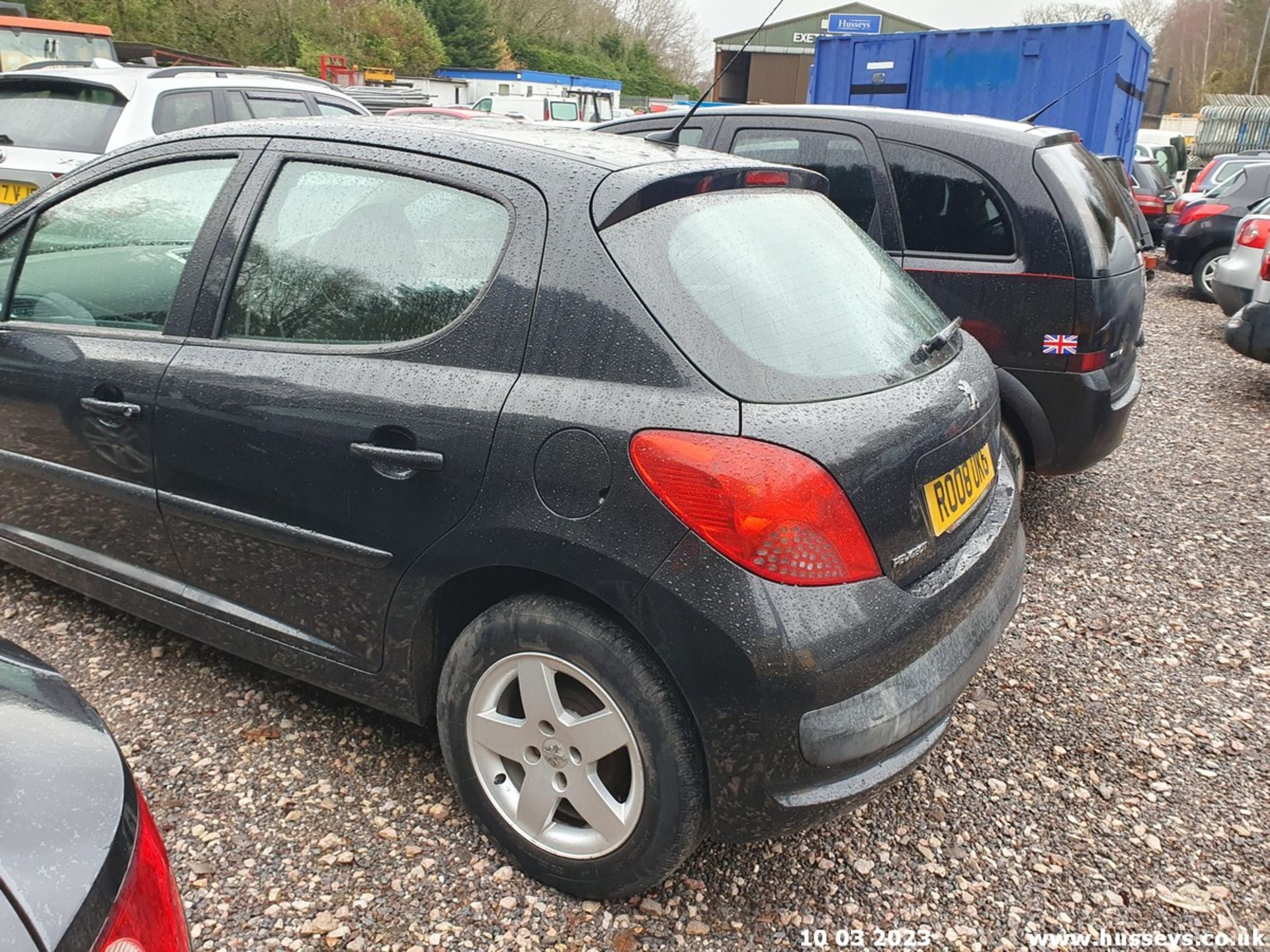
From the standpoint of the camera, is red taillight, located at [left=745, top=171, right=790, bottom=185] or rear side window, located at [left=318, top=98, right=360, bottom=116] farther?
rear side window, located at [left=318, top=98, right=360, bottom=116]

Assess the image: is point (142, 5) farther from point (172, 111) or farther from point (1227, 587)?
point (1227, 587)

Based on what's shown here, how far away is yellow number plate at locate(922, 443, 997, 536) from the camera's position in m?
2.10

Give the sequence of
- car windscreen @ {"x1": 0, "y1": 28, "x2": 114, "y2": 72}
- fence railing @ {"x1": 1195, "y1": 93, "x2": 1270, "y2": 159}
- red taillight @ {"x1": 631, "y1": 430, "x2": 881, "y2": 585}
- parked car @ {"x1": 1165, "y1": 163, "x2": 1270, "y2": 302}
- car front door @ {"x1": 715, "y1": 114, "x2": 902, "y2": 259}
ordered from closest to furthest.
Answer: red taillight @ {"x1": 631, "y1": 430, "x2": 881, "y2": 585} → car front door @ {"x1": 715, "y1": 114, "x2": 902, "y2": 259} → parked car @ {"x1": 1165, "y1": 163, "x2": 1270, "y2": 302} → car windscreen @ {"x1": 0, "y1": 28, "x2": 114, "y2": 72} → fence railing @ {"x1": 1195, "y1": 93, "x2": 1270, "y2": 159}

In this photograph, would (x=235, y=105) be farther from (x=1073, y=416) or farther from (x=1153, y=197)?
(x=1153, y=197)

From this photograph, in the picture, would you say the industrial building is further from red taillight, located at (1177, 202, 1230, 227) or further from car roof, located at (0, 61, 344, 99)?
car roof, located at (0, 61, 344, 99)

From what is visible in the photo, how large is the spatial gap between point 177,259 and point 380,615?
1234mm

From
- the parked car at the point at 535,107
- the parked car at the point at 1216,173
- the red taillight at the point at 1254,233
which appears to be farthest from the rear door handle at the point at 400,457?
the parked car at the point at 535,107

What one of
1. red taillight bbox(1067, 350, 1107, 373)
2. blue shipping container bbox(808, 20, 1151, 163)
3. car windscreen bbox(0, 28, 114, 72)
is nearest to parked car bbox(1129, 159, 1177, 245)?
blue shipping container bbox(808, 20, 1151, 163)

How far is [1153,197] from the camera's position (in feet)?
46.4

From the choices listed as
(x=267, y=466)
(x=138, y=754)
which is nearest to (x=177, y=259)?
(x=267, y=466)

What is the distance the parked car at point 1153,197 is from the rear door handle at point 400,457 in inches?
571

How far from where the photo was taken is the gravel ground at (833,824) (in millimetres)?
2121

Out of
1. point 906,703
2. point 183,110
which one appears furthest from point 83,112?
point 906,703

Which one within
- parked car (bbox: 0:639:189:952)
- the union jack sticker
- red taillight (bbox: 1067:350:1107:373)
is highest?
the union jack sticker
